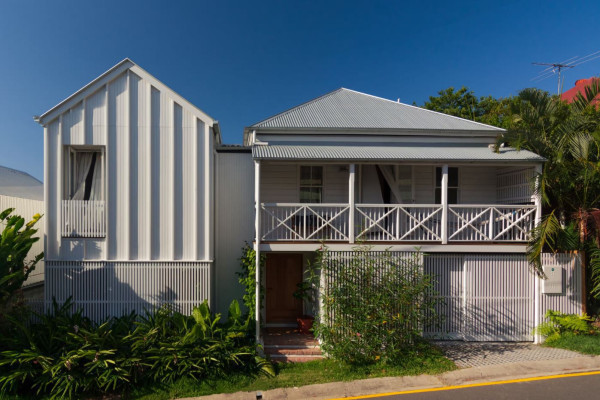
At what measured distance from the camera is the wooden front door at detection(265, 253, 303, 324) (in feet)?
30.4

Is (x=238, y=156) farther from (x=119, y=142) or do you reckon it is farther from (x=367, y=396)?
(x=367, y=396)

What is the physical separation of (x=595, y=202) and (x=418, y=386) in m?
6.68

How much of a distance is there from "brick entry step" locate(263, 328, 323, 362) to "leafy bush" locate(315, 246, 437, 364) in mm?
503

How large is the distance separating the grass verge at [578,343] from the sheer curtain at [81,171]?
40.4ft

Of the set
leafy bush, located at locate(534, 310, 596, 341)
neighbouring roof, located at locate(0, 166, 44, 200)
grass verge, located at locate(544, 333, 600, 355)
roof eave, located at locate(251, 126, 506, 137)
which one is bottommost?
grass verge, located at locate(544, 333, 600, 355)

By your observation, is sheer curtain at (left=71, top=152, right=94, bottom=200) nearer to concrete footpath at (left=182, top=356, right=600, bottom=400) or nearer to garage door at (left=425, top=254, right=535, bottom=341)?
concrete footpath at (left=182, top=356, right=600, bottom=400)

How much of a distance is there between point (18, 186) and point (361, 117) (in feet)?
50.8

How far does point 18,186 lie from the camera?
14.4 meters

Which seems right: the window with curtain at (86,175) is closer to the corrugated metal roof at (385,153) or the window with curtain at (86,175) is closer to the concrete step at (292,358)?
the corrugated metal roof at (385,153)

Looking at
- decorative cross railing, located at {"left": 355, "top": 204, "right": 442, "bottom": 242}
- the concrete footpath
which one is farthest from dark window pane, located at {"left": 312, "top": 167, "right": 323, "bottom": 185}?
the concrete footpath

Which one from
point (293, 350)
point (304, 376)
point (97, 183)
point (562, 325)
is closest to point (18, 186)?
point (97, 183)

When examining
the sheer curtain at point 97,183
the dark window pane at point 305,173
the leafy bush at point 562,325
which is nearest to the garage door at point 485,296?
the leafy bush at point 562,325

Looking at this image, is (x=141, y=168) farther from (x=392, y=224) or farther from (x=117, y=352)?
(x=392, y=224)

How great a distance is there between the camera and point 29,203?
10.0 m
